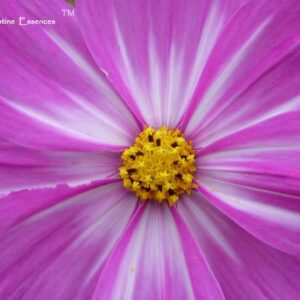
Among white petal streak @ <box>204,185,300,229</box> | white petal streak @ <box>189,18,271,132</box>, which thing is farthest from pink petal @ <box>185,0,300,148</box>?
white petal streak @ <box>204,185,300,229</box>

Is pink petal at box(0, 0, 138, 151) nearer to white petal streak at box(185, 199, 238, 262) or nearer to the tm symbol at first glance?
the tm symbol

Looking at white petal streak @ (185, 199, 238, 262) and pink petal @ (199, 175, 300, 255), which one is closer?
pink petal @ (199, 175, 300, 255)

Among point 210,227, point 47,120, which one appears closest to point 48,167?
point 47,120

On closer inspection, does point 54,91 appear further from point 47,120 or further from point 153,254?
point 153,254

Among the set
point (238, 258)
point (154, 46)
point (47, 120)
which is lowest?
point (238, 258)

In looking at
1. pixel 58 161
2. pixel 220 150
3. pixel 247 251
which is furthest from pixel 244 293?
pixel 58 161

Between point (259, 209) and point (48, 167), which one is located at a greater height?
point (48, 167)
